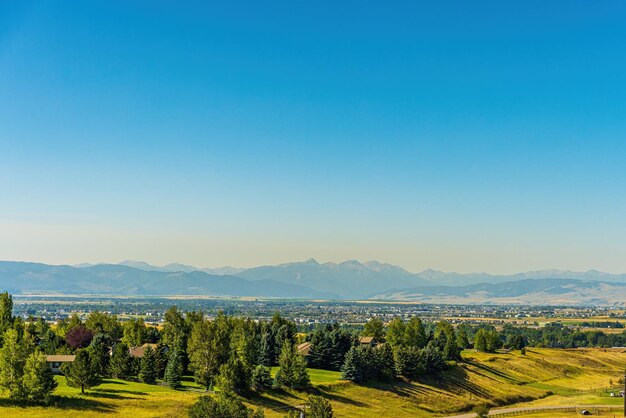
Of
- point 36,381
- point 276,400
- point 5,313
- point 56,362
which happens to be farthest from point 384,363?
point 5,313

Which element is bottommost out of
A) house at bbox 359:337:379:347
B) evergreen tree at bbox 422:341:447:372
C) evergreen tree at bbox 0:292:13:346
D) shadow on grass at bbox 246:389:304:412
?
shadow on grass at bbox 246:389:304:412

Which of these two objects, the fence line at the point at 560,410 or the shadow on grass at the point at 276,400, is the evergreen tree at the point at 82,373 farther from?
the fence line at the point at 560,410

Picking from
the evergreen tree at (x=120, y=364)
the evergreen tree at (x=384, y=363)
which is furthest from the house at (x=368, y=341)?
the evergreen tree at (x=120, y=364)

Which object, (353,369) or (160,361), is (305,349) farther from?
(160,361)

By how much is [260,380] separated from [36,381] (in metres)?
32.5

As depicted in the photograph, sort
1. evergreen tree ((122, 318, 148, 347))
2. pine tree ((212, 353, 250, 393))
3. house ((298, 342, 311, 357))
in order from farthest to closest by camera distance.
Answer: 1. evergreen tree ((122, 318, 148, 347))
2. house ((298, 342, 311, 357))
3. pine tree ((212, 353, 250, 393))

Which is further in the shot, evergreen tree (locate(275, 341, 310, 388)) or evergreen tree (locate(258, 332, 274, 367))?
evergreen tree (locate(258, 332, 274, 367))

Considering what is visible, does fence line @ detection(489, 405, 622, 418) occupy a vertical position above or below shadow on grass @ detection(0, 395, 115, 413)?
below

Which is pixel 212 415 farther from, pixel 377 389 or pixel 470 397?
pixel 470 397

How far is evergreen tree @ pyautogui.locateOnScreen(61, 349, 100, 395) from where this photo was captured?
265 ft

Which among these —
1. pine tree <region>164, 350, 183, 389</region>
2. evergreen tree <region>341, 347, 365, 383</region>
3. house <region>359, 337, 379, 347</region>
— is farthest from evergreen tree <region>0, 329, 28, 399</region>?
house <region>359, 337, 379, 347</region>

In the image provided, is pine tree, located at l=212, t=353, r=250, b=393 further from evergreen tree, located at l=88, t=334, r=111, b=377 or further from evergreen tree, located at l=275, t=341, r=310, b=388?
evergreen tree, located at l=88, t=334, r=111, b=377

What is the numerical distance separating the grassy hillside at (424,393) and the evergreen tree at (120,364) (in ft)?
8.10

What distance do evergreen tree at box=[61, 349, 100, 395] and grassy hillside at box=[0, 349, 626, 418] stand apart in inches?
47.1
